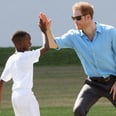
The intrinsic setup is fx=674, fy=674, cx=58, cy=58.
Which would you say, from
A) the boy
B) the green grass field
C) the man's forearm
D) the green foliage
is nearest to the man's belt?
the man's forearm

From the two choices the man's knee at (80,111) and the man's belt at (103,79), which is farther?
the man's belt at (103,79)

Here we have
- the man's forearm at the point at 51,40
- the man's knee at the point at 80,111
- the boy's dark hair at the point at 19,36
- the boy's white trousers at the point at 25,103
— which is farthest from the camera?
the man's forearm at the point at 51,40

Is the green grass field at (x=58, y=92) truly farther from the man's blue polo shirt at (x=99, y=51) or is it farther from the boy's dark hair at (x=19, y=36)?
the boy's dark hair at (x=19, y=36)

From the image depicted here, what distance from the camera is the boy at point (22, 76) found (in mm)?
6988

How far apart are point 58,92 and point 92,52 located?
23.1ft

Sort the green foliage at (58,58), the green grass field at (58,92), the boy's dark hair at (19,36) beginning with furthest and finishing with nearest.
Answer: the green foliage at (58,58)
the green grass field at (58,92)
the boy's dark hair at (19,36)

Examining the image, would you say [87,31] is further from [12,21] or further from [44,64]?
[12,21]

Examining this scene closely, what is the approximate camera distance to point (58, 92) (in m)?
14.5

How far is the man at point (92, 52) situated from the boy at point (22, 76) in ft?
1.46

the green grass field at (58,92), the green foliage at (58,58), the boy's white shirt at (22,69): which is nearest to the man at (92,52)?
the boy's white shirt at (22,69)

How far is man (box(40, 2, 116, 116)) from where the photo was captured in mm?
7461

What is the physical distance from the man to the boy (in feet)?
1.46

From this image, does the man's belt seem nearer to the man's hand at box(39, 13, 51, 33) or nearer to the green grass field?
the man's hand at box(39, 13, 51, 33)

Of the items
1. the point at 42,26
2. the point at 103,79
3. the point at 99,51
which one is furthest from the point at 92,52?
the point at 42,26
